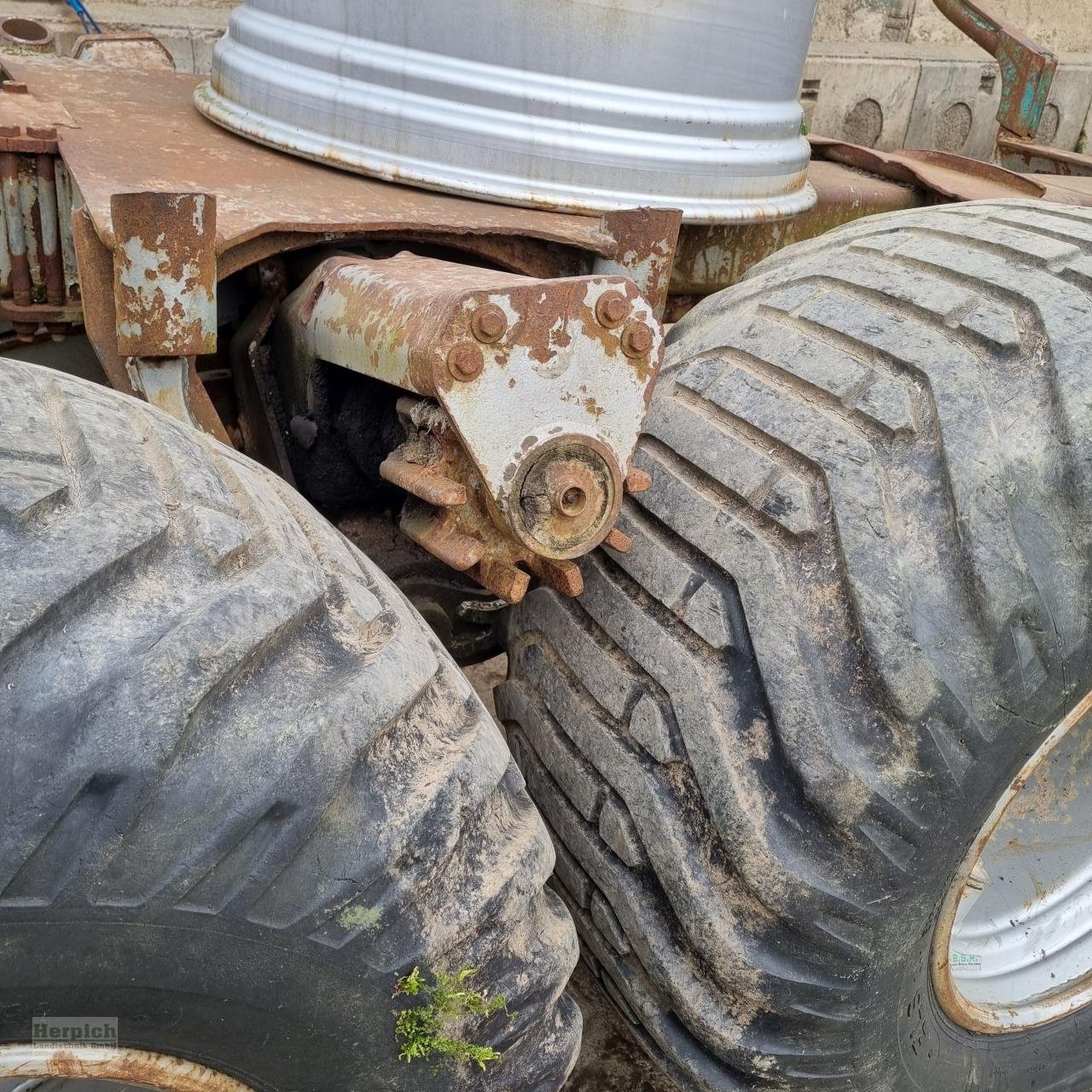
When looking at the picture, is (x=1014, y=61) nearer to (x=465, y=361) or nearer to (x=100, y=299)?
(x=465, y=361)

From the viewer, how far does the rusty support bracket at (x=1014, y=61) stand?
8.29 feet

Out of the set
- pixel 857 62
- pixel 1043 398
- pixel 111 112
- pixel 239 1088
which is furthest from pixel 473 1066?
pixel 857 62

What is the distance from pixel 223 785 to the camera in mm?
864

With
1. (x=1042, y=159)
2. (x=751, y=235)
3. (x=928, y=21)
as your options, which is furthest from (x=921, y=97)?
(x=751, y=235)

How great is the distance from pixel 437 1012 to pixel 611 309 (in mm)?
709

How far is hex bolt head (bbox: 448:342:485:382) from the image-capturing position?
3.55ft

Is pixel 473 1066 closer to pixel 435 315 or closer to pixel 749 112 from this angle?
pixel 435 315

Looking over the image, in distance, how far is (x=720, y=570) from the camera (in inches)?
49.4

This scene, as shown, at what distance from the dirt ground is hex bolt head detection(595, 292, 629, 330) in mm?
764

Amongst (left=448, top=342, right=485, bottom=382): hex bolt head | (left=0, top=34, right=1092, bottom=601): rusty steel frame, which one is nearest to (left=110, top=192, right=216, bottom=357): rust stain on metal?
(left=0, top=34, right=1092, bottom=601): rusty steel frame

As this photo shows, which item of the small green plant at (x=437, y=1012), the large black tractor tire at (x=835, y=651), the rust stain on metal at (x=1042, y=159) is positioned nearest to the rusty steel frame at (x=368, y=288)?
the large black tractor tire at (x=835, y=651)

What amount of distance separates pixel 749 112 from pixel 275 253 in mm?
802

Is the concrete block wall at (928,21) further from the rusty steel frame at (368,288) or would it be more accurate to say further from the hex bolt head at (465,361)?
the hex bolt head at (465,361)

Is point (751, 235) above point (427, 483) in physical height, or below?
above
